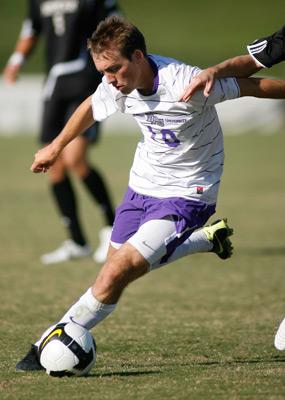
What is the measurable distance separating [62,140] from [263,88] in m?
1.21

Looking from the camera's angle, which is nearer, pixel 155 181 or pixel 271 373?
pixel 271 373

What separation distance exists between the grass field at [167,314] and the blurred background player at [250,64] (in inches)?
25.7

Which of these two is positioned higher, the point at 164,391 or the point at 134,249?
the point at 134,249

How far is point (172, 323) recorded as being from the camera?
6.58 metres

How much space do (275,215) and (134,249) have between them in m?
7.23

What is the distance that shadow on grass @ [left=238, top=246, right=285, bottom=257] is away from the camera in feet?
31.0

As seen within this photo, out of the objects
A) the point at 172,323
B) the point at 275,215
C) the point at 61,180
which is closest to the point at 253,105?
the point at 275,215

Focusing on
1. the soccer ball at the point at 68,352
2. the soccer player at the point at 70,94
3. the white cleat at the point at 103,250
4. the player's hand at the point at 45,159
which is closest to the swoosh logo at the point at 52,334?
the soccer ball at the point at 68,352

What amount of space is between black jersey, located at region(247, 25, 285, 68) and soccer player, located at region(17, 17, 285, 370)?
195 mm

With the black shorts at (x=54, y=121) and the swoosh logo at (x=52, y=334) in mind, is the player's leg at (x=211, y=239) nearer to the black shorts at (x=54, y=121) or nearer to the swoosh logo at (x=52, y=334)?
the swoosh logo at (x=52, y=334)

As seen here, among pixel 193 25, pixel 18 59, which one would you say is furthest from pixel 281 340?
pixel 193 25

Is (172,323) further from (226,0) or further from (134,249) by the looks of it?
(226,0)

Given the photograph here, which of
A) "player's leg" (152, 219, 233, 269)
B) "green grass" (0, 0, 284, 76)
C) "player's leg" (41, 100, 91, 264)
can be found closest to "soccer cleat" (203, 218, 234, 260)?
"player's leg" (152, 219, 233, 269)

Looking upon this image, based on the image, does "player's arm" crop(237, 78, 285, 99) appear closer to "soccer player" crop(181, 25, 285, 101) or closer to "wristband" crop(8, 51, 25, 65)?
"soccer player" crop(181, 25, 285, 101)
